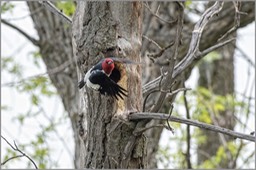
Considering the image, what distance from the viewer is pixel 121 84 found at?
5.61 feet

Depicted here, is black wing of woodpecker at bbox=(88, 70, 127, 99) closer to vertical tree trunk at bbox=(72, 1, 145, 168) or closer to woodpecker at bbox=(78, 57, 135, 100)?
woodpecker at bbox=(78, 57, 135, 100)

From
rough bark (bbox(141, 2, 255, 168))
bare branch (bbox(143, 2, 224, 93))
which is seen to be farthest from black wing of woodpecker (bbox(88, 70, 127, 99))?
rough bark (bbox(141, 2, 255, 168))

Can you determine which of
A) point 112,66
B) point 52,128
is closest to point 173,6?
point 52,128

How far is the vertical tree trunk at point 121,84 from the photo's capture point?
1.66 metres

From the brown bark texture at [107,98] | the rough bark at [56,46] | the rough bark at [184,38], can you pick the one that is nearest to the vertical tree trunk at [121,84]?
the brown bark texture at [107,98]

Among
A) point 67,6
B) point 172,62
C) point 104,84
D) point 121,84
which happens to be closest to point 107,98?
point 121,84

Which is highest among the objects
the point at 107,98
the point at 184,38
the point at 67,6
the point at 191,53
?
the point at 67,6

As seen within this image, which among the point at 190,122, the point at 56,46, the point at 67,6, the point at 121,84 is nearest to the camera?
the point at 190,122

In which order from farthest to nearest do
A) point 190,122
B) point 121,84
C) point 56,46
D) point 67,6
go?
point 56,46 < point 67,6 < point 121,84 < point 190,122

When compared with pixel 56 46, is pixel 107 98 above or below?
below

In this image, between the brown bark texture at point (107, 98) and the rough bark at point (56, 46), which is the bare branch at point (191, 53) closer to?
the brown bark texture at point (107, 98)

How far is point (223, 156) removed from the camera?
4.57 meters

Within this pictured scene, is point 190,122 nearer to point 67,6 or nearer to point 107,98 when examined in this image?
point 107,98

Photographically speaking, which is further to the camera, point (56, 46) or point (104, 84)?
point (56, 46)
